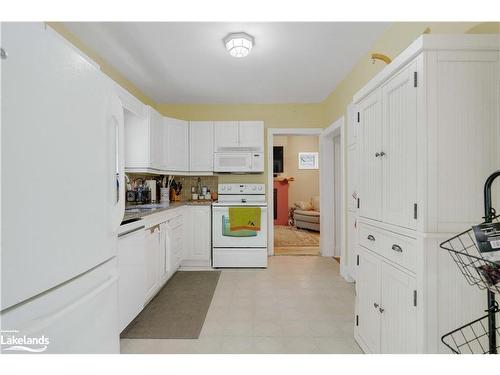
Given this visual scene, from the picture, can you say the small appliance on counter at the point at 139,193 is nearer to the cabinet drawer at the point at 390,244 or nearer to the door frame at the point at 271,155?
the door frame at the point at 271,155

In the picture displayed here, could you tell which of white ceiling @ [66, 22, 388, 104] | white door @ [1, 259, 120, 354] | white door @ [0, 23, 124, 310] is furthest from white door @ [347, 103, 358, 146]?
white door @ [1, 259, 120, 354]

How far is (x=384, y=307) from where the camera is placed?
149cm

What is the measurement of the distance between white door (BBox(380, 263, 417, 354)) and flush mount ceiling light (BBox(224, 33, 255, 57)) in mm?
2076

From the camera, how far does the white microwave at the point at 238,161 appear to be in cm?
401

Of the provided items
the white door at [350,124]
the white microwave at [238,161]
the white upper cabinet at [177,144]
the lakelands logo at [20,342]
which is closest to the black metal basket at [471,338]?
the lakelands logo at [20,342]

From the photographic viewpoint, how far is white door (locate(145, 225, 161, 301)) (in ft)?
7.94

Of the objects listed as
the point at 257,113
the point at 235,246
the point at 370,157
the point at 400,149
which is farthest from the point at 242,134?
the point at 400,149

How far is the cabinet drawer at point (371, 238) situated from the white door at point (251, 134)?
248 cm

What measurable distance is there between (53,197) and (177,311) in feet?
6.36

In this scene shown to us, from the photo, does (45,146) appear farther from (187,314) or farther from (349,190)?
(349,190)

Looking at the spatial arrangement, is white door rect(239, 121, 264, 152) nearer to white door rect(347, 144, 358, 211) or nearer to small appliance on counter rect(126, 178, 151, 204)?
white door rect(347, 144, 358, 211)

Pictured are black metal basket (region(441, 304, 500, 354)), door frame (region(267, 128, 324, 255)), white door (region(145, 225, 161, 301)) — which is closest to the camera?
black metal basket (region(441, 304, 500, 354))

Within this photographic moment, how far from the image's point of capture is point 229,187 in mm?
4176
